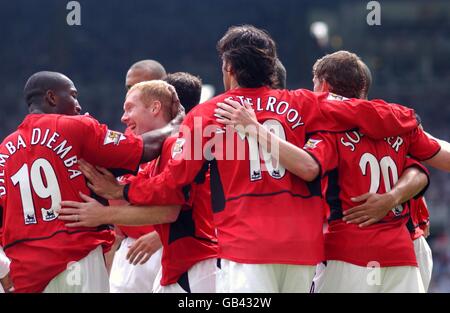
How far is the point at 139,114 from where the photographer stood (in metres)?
5.93

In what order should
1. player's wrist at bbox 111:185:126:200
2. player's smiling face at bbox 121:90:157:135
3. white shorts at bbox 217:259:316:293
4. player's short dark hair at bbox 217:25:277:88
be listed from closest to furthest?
white shorts at bbox 217:259:316:293 → player's short dark hair at bbox 217:25:277:88 → player's wrist at bbox 111:185:126:200 → player's smiling face at bbox 121:90:157:135

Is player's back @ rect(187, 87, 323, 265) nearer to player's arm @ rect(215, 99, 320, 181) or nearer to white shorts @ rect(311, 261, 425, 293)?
player's arm @ rect(215, 99, 320, 181)

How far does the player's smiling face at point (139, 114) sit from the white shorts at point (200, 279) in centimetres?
98

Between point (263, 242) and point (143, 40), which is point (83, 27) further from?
point (263, 242)

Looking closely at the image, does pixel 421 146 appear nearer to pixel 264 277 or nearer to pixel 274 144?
pixel 274 144

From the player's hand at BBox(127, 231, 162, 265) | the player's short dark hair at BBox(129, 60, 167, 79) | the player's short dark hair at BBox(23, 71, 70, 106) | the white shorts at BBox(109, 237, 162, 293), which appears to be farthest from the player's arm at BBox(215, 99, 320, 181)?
the player's short dark hair at BBox(129, 60, 167, 79)

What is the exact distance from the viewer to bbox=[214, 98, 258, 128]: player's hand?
5.07m

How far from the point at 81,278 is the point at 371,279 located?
176cm

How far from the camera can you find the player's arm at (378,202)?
5.39 m

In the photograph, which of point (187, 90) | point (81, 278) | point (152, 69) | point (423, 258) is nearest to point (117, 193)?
point (81, 278)

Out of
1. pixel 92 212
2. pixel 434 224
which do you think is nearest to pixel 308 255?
pixel 92 212

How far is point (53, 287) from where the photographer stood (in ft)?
17.6

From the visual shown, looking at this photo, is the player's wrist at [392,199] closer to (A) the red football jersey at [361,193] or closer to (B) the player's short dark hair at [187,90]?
(A) the red football jersey at [361,193]

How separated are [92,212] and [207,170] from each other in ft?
2.44
